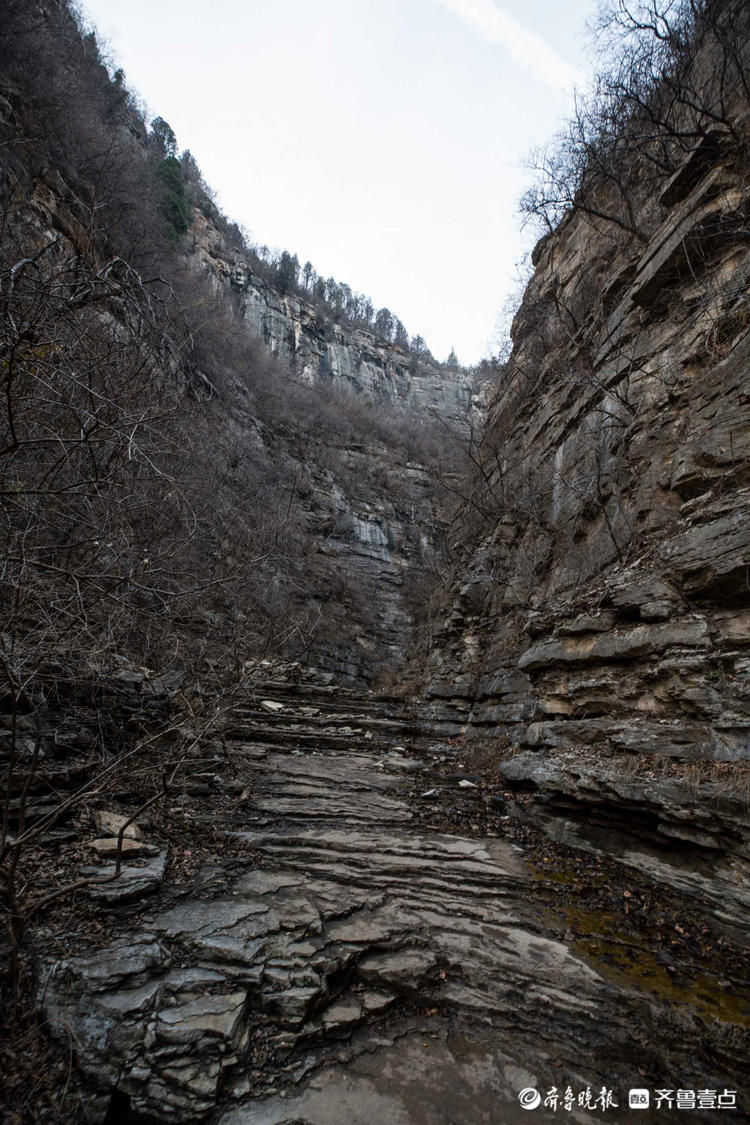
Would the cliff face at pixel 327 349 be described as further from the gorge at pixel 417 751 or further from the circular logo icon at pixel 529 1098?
the circular logo icon at pixel 529 1098

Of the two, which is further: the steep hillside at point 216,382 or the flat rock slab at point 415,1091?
the steep hillside at point 216,382

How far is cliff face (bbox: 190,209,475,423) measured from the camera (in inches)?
1473

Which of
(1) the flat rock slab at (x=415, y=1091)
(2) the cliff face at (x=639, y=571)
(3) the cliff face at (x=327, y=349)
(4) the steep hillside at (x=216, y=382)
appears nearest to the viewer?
(1) the flat rock slab at (x=415, y=1091)

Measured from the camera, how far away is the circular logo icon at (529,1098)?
84.2 inches

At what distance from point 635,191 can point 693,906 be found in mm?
11709

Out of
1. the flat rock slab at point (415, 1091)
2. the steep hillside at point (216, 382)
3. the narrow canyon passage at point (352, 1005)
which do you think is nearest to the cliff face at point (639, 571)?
the narrow canyon passage at point (352, 1005)

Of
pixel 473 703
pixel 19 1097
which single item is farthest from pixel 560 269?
pixel 19 1097

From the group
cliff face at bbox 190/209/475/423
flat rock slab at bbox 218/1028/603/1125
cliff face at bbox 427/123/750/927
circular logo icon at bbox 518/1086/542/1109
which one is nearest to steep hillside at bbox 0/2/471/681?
cliff face at bbox 190/209/475/423

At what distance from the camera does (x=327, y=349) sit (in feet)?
140

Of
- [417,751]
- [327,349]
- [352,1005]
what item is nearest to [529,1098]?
[352,1005]

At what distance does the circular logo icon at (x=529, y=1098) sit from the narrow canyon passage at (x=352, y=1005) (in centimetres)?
3

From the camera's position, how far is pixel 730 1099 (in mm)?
2141

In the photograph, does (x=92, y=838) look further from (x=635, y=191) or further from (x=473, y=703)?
(x=635, y=191)

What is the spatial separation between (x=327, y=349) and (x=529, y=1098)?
151ft
